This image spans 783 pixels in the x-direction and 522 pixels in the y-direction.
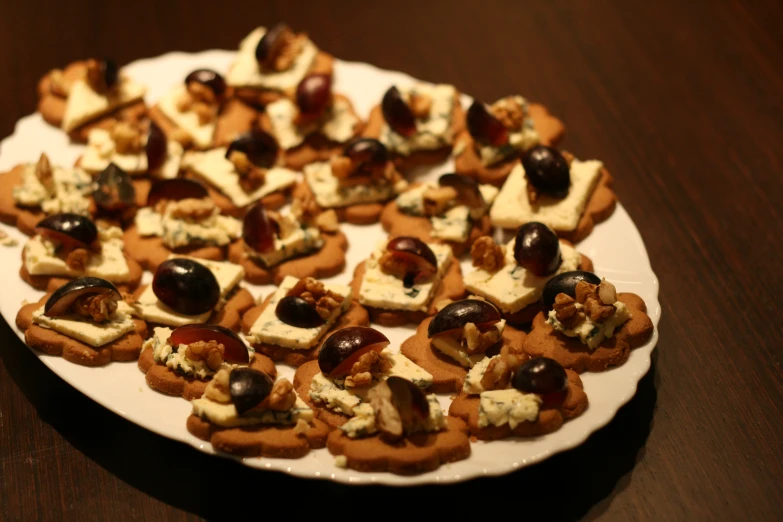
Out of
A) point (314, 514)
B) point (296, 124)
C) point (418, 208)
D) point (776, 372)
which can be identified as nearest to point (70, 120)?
point (296, 124)

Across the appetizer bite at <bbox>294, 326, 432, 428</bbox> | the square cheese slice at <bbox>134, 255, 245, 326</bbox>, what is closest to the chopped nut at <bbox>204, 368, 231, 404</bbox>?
the appetizer bite at <bbox>294, 326, 432, 428</bbox>

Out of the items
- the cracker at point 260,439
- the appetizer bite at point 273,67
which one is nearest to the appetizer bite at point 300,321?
the cracker at point 260,439

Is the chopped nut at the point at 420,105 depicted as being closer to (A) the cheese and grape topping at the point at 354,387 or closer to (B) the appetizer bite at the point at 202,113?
(B) the appetizer bite at the point at 202,113

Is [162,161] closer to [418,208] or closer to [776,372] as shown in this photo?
[418,208]

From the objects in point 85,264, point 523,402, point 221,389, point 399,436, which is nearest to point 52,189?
point 85,264

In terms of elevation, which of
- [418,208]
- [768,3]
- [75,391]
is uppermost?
[768,3]

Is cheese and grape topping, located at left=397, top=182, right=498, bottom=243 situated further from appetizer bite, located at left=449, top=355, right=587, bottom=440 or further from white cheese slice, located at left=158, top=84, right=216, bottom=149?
white cheese slice, located at left=158, top=84, right=216, bottom=149
